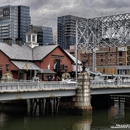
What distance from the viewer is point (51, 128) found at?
46656 mm

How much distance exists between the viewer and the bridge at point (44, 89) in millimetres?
46781

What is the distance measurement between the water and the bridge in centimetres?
371

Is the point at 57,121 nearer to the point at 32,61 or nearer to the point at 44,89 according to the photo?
the point at 44,89

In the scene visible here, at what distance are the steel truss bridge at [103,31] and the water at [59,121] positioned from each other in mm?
18964

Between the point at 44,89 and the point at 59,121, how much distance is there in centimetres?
524

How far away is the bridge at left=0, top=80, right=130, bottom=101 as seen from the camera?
4678cm

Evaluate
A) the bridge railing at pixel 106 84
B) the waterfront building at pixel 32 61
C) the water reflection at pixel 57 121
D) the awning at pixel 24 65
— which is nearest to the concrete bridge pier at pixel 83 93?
the water reflection at pixel 57 121

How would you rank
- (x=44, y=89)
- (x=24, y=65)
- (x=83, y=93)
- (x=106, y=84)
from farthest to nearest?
1. (x=24, y=65)
2. (x=106, y=84)
3. (x=83, y=93)
4. (x=44, y=89)

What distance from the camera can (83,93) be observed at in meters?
56.1

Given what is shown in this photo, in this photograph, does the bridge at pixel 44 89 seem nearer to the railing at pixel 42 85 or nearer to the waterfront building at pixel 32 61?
the railing at pixel 42 85

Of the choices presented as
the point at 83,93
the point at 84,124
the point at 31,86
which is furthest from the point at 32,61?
the point at 84,124

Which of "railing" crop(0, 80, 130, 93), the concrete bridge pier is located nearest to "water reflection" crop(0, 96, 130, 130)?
the concrete bridge pier

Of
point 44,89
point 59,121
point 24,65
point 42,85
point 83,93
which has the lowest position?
point 59,121

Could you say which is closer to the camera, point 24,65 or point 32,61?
point 24,65
